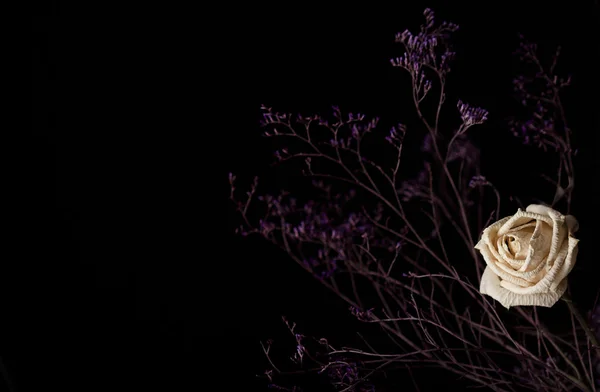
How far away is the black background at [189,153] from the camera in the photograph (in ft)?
2.26

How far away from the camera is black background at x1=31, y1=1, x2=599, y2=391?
69 centimetres

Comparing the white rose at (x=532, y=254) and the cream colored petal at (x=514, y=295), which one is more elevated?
the white rose at (x=532, y=254)

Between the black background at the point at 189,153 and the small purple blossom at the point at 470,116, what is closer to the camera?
the small purple blossom at the point at 470,116

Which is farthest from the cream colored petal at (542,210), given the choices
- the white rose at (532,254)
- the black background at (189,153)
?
the black background at (189,153)

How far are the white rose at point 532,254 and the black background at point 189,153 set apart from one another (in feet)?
1.38

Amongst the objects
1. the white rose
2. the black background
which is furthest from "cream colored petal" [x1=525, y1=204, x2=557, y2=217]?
the black background

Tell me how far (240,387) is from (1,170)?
360 millimetres

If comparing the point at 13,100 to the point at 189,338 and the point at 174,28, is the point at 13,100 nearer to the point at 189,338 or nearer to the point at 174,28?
the point at 174,28

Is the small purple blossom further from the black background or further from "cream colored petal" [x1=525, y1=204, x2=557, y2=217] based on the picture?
the black background

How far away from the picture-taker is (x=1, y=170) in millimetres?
655

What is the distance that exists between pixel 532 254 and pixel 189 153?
0.46m

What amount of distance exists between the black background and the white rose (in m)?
0.42

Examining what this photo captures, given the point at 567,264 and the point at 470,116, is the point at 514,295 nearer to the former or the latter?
the point at 567,264

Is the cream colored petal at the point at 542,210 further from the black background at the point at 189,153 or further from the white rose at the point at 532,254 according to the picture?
the black background at the point at 189,153
